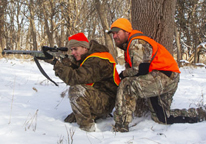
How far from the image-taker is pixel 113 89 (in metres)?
3.21

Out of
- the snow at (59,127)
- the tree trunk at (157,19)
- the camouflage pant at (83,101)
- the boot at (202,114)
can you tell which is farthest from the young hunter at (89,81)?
the boot at (202,114)

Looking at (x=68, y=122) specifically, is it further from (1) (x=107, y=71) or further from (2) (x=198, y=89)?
(2) (x=198, y=89)

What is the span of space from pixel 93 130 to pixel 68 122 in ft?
1.64

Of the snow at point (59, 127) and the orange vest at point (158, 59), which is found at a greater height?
the orange vest at point (158, 59)

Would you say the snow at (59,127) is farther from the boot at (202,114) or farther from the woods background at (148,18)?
the woods background at (148,18)

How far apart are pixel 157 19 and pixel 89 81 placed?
5.45 feet

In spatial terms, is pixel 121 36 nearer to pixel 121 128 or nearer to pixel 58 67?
pixel 58 67

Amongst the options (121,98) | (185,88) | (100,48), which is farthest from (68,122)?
(185,88)

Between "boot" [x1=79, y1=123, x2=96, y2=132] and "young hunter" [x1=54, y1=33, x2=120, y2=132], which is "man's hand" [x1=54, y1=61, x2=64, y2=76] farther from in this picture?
"boot" [x1=79, y1=123, x2=96, y2=132]

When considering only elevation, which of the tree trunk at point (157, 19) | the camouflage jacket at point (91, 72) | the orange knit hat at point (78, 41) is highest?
the tree trunk at point (157, 19)

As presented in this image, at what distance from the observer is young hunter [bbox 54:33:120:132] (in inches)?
112

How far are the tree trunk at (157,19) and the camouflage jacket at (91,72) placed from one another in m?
0.98

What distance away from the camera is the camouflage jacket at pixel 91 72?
111 inches

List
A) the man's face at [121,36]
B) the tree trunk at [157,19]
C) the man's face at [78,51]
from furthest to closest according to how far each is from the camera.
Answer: the tree trunk at [157,19] → the man's face at [78,51] → the man's face at [121,36]
